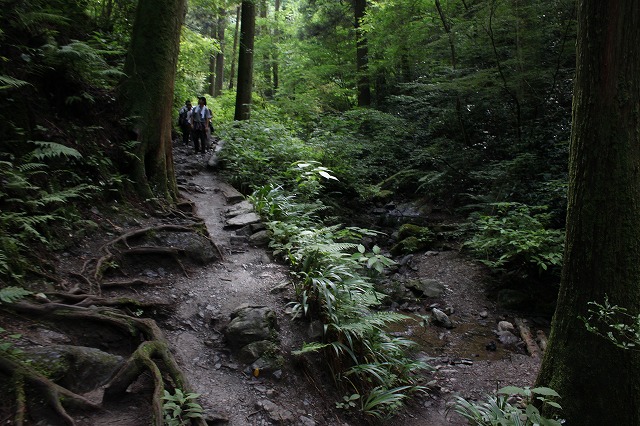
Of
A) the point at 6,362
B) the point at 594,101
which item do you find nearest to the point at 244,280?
the point at 6,362

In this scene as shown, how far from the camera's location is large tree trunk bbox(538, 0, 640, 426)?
13.6ft

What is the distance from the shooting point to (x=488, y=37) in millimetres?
12617

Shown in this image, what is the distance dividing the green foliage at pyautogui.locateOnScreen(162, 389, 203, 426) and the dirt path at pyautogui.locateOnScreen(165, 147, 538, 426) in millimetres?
336

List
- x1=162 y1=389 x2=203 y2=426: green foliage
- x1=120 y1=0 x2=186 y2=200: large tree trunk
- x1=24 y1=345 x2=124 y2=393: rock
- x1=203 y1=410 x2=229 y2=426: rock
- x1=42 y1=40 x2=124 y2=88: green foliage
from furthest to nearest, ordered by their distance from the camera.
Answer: x1=120 y1=0 x2=186 y2=200: large tree trunk → x1=42 y1=40 x2=124 y2=88: green foliage → x1=203 y1=410 x2=229 y2=426: rock → x1=162 y1=389 x2=203 y2=426: green foliage → x1=24 y1=345 x2=124 y2=393: rock

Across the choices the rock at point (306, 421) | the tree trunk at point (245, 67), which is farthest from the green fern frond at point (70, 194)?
the tree trunk at point (245, 67)

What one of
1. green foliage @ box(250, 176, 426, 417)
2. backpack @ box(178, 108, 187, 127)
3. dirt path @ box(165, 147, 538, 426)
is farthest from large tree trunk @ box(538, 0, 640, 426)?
backpack @ box(178, 108, 187, 127)

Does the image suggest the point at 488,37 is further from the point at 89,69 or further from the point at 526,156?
the point at 89,69

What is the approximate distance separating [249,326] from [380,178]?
11403 millimetres

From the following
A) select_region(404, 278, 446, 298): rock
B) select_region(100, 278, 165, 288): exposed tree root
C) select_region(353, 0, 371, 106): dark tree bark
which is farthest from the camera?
select_region(353, 0, 371, 106): dark tree bark

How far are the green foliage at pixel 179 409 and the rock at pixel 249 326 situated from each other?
4.07 ft

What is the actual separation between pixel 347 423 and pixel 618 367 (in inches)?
118

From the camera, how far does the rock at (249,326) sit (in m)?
4.86

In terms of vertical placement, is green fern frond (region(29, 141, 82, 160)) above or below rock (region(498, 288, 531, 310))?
above

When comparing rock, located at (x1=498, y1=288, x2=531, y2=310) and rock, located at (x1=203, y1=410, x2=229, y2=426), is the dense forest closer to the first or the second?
rock, located at (x1=498, y1=288, x2=531, y2=310)
